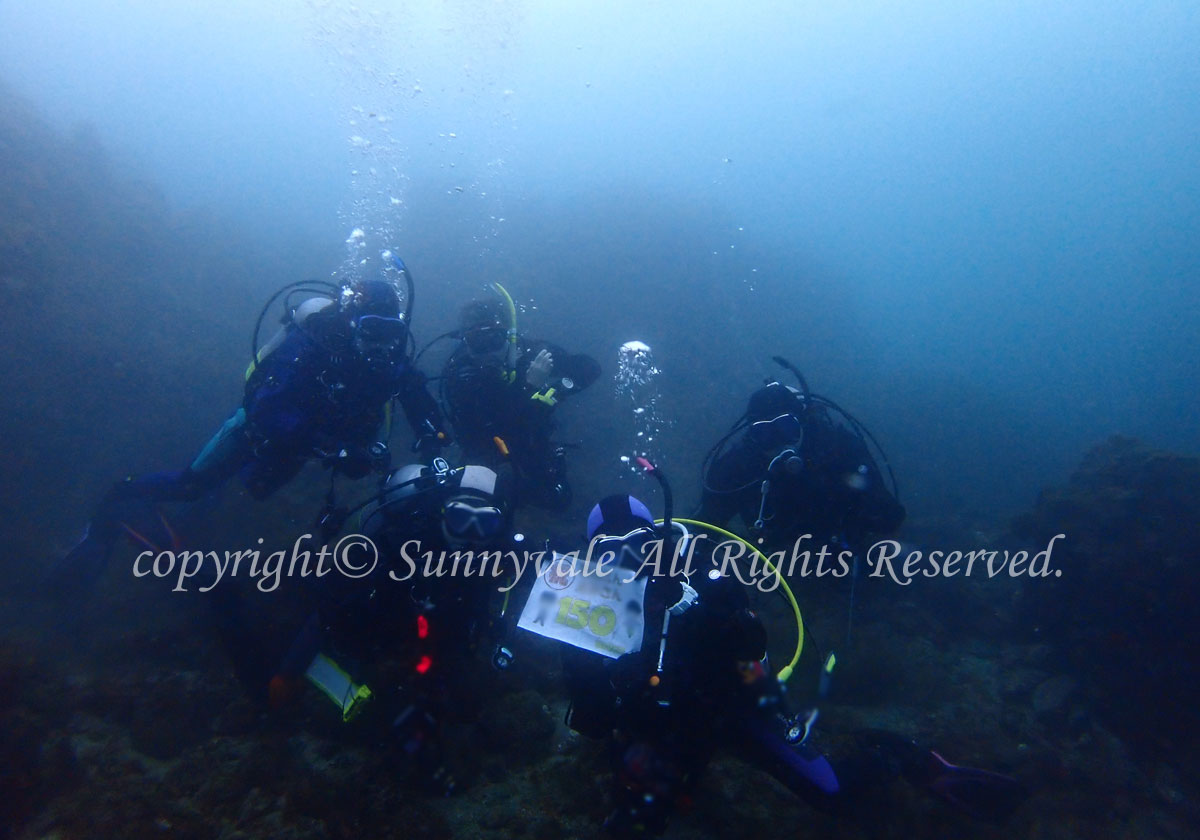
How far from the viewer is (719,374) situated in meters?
16.1

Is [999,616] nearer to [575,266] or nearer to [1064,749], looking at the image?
[1064,749]

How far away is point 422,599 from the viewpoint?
10.6 ft

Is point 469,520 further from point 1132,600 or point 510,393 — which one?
point 1132,600

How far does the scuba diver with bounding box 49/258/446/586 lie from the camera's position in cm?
502

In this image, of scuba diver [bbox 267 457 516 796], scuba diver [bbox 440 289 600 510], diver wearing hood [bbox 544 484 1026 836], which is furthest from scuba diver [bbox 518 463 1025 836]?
scuba diver [bbox 440 289 600 510]

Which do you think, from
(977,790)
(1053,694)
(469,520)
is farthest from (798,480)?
(1053,694)

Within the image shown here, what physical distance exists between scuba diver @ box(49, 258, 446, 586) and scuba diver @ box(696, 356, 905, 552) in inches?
127

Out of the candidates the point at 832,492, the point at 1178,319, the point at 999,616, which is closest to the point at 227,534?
the point at 832,492

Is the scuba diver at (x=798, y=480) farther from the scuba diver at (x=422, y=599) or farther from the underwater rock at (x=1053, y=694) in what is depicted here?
the underwater rock at (x=1053, y=694)

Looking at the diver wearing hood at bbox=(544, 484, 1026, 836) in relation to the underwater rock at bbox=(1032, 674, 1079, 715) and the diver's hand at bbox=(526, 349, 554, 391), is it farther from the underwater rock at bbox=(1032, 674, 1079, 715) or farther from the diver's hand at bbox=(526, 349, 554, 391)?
the underwater rock at bbox=(1032, 674, 1079, 715)

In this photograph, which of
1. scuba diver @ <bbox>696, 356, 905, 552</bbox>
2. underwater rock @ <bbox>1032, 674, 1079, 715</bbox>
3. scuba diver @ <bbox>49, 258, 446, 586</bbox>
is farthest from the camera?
underwater rock @ <bbox>1032, 674, 1079, 715</bbox>

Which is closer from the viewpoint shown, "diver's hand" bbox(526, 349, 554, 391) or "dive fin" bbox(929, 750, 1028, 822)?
"dive fin" bbox(929, 750, 1028, 822)

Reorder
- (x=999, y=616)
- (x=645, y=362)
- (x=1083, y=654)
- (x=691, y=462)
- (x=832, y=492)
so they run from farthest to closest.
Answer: (x=645, y=362) → (x=691, y=462) → (x=999, y=616) → (x=1083, y=654) → (x=832, y=492)

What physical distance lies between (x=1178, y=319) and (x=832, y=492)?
10024cm
